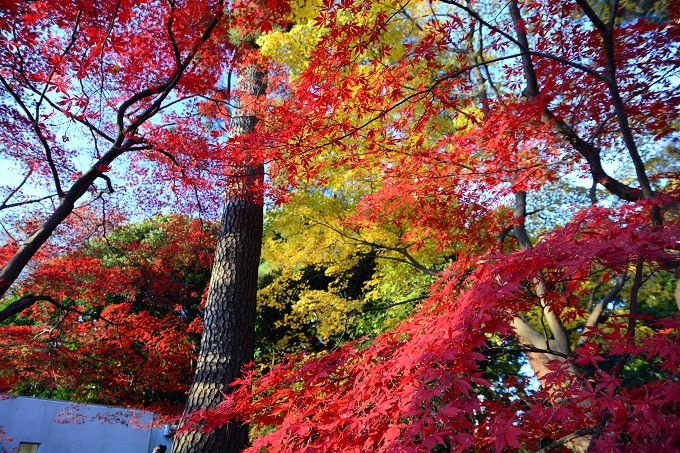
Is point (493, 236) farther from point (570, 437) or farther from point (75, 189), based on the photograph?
point (75, 189)

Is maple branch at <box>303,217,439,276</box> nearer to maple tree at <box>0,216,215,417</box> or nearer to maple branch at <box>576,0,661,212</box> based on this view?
maple tree at <box>0,216,215,417</box>

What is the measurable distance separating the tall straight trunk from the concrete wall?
24.4ft

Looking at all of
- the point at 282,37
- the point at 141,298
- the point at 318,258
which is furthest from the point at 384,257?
the point at 141,298

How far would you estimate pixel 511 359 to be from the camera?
1051 cm

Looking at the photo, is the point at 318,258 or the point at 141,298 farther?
the point at 141,298

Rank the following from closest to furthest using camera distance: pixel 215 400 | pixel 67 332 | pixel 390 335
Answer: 1. pixel 390 335
2. pixel 215 400
3. pixel 67 332

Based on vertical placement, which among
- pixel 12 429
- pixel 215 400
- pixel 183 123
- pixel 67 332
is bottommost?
pixel 12 429

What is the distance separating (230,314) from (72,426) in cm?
859

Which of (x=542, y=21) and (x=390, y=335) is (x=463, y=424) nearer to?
(x=390, y=335)

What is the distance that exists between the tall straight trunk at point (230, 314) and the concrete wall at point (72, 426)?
7450 millimetres

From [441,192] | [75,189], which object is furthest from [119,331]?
[441,192]

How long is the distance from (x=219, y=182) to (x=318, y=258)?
304cm

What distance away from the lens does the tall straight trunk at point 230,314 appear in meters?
3.90

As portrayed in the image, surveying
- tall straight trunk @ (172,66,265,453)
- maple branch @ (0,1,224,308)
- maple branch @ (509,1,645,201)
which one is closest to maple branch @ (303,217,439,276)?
tall straight trunk @ (172,66,265,453)
